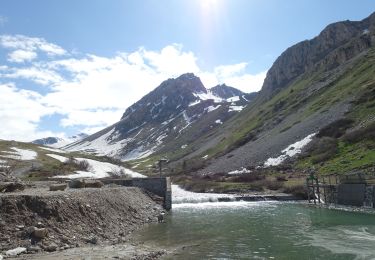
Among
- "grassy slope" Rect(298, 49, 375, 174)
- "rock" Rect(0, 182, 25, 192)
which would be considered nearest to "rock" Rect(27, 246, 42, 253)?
"rock" Rect(0, 182, 25, 192)

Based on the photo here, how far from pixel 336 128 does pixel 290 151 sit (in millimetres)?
13644

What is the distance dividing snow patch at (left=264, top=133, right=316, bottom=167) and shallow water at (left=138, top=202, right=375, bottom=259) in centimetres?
6026

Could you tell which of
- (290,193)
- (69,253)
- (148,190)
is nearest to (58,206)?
(69,253)

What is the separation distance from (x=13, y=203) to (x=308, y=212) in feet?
126

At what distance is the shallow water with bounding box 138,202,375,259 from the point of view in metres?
28.2

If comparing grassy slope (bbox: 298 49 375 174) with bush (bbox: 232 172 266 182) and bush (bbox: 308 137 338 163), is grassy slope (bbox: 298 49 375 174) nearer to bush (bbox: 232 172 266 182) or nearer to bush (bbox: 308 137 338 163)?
bush (bbox: 308 137 338 163)

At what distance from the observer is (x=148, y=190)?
2409 inches

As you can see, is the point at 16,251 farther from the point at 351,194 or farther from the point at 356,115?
the point at 356,115

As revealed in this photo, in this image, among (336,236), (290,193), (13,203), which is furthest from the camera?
(290,193)

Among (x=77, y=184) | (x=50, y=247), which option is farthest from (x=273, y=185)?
(x=50, y=247)

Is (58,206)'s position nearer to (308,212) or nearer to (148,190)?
(148,190)

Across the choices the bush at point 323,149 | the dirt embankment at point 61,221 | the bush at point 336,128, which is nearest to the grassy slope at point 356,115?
the bush at point 323,149

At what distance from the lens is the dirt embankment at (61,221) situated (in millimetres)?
25891

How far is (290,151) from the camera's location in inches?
4589
